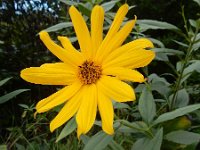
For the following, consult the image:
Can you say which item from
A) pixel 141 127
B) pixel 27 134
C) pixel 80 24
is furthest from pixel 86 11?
pixel 27 134

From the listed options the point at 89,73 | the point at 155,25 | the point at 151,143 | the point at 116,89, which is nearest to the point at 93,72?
the point at 89,73

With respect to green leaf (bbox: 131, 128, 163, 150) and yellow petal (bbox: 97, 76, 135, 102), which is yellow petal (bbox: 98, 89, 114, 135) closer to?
yellow petal (bbox: 97, 76, 135, 102)

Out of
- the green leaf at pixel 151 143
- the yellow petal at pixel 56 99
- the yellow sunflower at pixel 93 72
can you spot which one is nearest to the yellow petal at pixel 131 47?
the yellow sunflower at pixel 93 72

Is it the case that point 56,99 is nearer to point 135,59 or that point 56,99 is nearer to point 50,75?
point 50,75

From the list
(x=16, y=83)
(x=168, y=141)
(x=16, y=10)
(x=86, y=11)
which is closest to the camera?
(x=168, y=141)

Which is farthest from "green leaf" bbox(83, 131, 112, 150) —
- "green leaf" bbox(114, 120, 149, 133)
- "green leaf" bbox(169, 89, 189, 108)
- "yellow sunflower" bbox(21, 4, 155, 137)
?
"green leaf" bbox(169, 89, 189, 108)

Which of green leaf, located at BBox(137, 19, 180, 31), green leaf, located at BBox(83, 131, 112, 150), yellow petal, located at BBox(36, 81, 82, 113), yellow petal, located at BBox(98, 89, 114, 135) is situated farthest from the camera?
green leaf, located at BBox(137, 19, 180, 31)

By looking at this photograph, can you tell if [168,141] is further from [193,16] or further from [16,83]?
[193,16]
